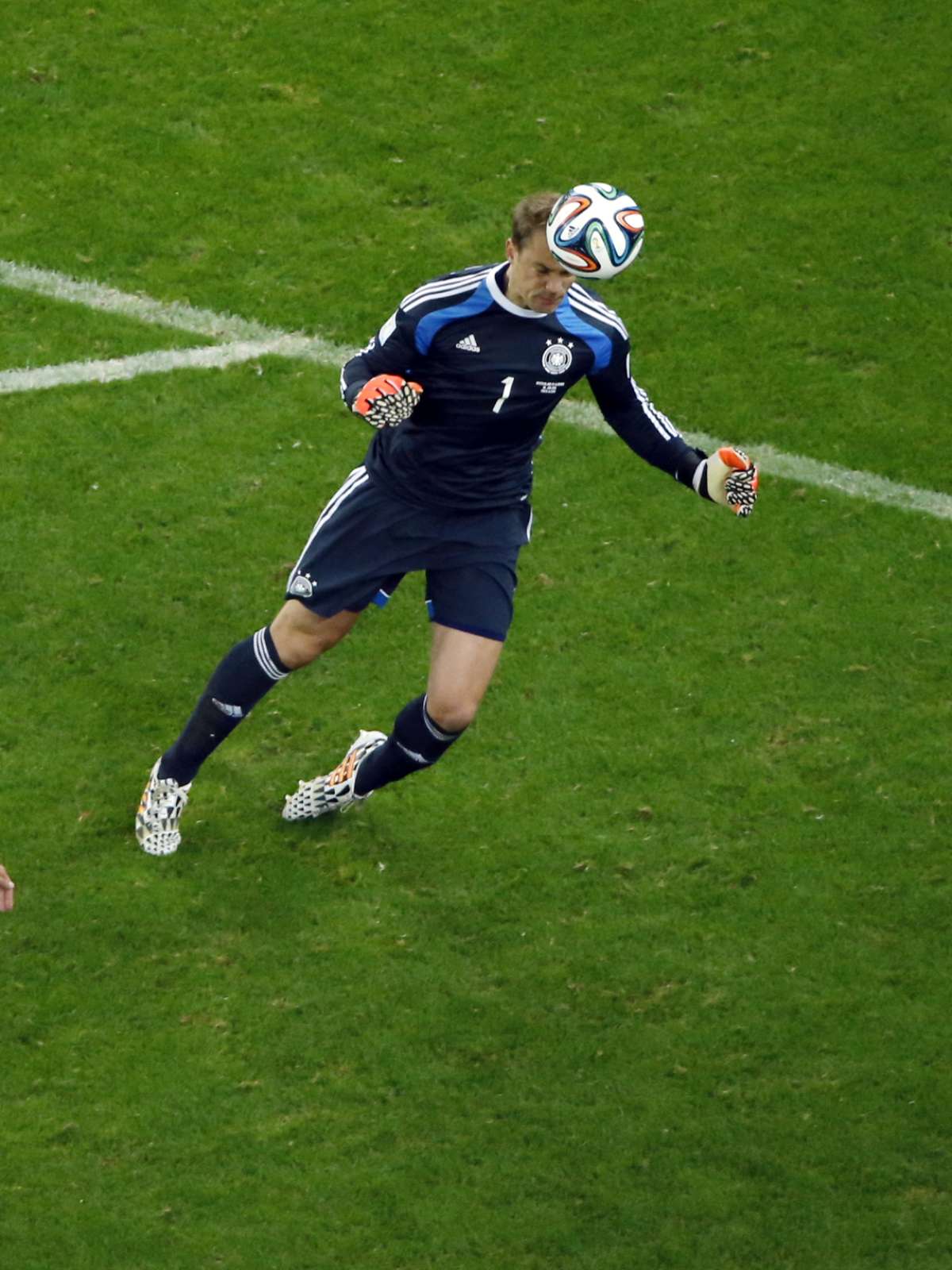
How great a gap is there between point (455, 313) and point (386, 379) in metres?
0.44

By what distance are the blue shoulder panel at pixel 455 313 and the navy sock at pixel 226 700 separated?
1164 mm

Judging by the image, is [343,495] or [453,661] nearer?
[453,661]

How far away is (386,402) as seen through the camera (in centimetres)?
608

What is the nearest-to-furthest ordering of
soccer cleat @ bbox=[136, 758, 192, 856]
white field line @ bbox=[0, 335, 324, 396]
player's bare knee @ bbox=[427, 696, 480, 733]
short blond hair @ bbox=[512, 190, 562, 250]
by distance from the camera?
1. short blond hair @ bbox=[512, 190, 562, 250]
2. player's bare knee @ bbox=[427, 696, 480, 733]
3. soccer cleat @ bbox=[136, 758, 192, 856]
4. white field line @ bbox=[0, 335, 324, 396]

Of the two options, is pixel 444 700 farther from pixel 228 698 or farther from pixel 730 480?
pixel 730 480

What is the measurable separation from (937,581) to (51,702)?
3645 mm

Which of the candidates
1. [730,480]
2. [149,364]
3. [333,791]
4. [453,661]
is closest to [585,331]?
[730,480]

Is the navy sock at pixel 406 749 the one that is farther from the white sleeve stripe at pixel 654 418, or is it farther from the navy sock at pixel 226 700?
the white sleeve stripe at pixel 654 418

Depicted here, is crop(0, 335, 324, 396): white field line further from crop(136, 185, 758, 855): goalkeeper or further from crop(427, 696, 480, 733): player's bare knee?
crop(427, 696, 480, 733): player's bare knee

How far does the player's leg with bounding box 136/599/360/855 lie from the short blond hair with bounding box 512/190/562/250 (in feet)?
4.64

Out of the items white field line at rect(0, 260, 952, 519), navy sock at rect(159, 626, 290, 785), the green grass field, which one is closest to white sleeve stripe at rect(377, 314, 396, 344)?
navy sock at rect(159, 626, 290, 785)

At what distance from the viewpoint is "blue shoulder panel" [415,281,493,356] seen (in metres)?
6.43

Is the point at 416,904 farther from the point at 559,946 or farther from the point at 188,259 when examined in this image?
the point at 188,259

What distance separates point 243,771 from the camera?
293 inches
